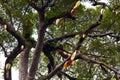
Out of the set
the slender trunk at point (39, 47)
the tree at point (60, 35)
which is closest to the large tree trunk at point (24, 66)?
the tree at point (60, 35)

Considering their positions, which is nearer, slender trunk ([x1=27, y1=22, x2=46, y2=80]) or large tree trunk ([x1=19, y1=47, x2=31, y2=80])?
slender trunk ([x1=27, y1=22, x2=46, y2=80])

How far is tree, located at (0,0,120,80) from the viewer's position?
7966 mm

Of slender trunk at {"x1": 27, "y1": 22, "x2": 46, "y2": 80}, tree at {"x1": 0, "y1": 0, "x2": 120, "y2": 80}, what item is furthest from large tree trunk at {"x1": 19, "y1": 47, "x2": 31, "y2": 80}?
slender trunk at {"x1": 27, "y1": 22, "x2": 46, "y2": 80}

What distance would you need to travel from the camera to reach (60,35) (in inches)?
387

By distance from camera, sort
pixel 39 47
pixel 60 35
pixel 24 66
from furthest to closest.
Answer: pixel 24 66 → pixel 60 35 → pixel 39 47

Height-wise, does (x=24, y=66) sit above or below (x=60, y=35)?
below

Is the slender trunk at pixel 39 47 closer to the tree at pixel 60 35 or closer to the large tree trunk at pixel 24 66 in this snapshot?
the tree at pixel 60 35

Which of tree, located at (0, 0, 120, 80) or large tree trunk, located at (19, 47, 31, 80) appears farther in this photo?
large tree trunk, located at (19, 47, 31, 80)

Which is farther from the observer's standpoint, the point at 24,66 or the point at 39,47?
the point at 24,66

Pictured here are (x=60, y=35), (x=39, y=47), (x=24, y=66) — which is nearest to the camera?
(x=39, y=47)

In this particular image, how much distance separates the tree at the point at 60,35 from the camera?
7966 millimetres

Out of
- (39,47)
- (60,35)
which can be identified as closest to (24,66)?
(60,35)

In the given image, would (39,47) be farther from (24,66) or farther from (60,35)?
(24,66)

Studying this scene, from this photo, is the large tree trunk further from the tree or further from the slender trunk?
the slender trunk
